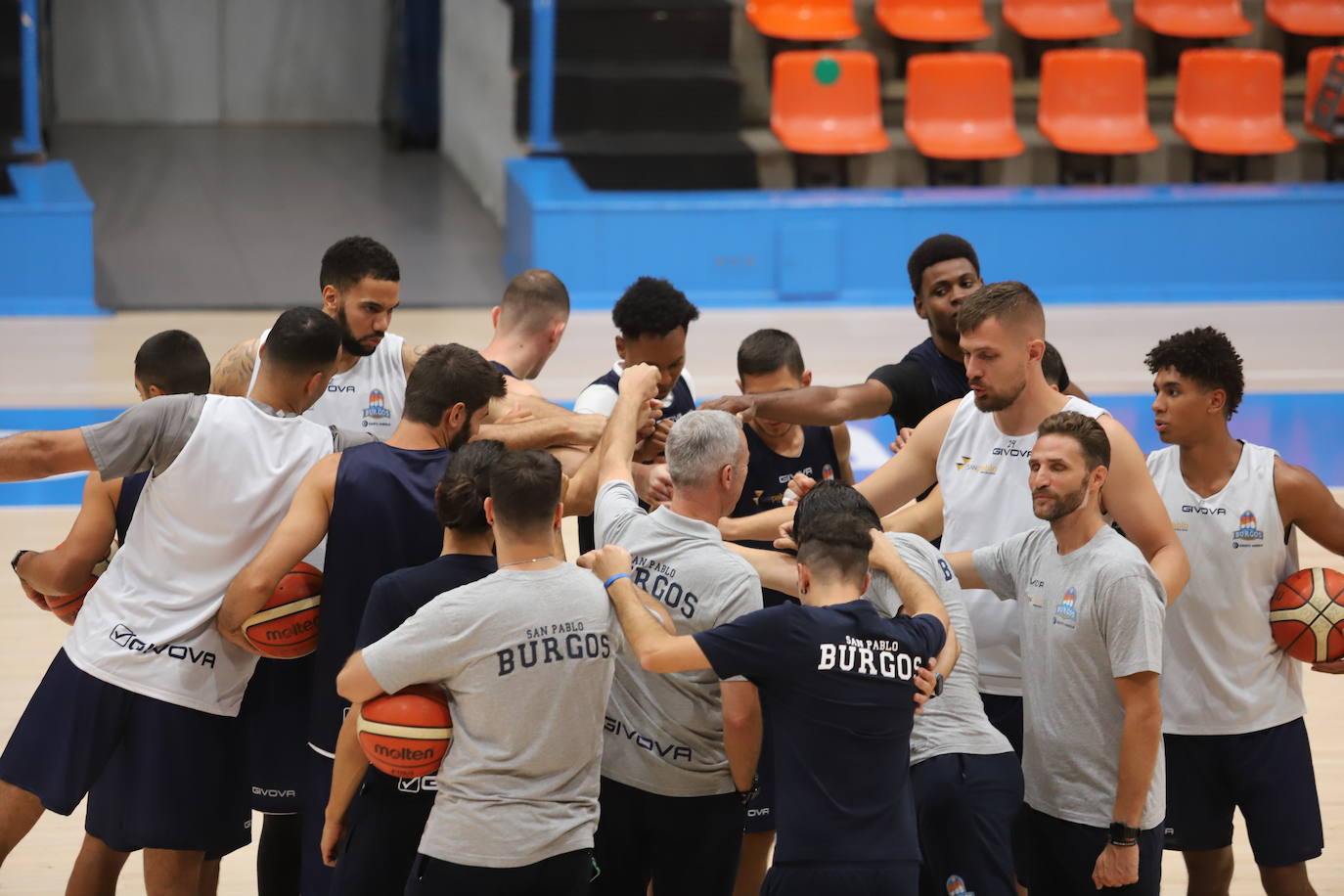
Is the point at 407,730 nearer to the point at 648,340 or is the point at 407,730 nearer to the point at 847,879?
the point at 847,879

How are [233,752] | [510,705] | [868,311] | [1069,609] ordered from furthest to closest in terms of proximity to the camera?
[868,311] → [233,752] → [1069,609] → [510,705]

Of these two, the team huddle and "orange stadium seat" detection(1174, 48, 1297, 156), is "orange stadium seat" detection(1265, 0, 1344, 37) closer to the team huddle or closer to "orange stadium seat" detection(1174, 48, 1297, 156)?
"orange stadium seat" detection(1174, 48, 1297, 156)

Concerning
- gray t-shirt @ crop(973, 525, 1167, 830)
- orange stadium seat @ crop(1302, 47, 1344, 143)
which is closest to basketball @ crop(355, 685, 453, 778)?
gray t-shirt @ crop(973, 525, 1167, 830)

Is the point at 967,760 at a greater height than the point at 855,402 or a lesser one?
lesser

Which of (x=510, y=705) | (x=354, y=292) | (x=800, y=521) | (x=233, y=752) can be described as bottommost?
(x=233, y=752)

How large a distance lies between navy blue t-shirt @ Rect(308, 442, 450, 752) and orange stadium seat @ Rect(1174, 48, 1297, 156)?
11.4 meters

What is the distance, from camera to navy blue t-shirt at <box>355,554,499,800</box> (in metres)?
3.59

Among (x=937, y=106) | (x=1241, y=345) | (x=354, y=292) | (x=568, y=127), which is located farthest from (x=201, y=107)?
(x=354, y=292)

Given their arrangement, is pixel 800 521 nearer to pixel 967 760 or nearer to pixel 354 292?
pixel 967 760

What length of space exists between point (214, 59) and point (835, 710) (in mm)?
16531

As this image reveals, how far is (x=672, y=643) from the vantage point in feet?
11.6

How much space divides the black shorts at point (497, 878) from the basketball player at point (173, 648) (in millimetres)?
917

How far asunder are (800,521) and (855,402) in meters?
1.38

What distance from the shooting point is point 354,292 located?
16.8 ft
